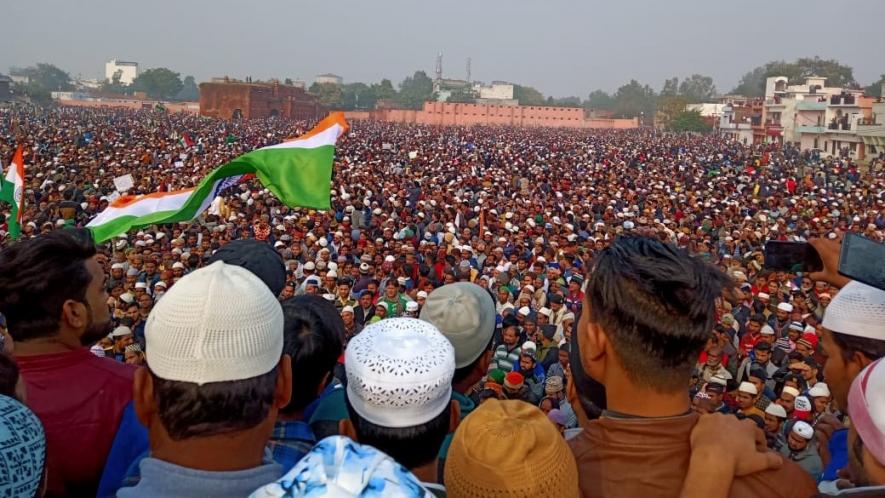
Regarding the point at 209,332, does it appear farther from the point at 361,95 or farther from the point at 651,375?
the point at 361,95

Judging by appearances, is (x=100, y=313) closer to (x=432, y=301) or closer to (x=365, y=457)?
(x=432, y=301)

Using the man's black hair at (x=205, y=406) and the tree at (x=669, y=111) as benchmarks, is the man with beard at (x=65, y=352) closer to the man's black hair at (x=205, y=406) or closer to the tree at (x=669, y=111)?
the man's black hair at (x=205, y=406)

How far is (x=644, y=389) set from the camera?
121 centimetres

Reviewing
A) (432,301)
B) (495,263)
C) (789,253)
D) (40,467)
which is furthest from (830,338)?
(495,263)

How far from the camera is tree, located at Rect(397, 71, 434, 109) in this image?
76.3 m

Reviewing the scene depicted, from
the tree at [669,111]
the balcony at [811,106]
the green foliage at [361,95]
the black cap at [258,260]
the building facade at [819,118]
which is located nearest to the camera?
the black cap at [258,260]

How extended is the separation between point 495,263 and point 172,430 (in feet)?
20.0

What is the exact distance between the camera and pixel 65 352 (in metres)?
1.67

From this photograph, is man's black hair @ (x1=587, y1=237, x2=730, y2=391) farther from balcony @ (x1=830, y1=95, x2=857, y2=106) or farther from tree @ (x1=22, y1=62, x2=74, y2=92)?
tree @ (x1=22, y1=62, x2=74, y2=92)

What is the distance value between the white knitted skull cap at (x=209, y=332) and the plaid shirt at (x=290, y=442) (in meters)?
0.33

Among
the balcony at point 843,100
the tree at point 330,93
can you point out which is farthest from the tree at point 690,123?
the tree at point 330,93

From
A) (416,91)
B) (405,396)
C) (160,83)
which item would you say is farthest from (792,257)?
(416,91)

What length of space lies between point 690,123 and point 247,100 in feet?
97.0

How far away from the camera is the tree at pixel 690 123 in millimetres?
46500
